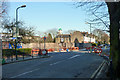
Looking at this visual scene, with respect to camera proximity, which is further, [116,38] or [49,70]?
[49,70]

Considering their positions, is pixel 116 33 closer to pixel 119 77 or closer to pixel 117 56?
pixel 117 56

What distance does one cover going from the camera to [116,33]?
22.1 ft

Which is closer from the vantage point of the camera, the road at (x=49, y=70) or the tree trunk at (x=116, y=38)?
the tree trunk at (x=116, y=38)

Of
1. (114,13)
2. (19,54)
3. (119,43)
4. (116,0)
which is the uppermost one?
(116,0)

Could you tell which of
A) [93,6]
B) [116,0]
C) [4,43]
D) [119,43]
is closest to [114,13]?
[116,0]

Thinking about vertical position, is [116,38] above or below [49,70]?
above

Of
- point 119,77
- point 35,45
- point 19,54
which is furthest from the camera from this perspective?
point 35,45

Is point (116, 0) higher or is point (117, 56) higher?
point (116, 0)

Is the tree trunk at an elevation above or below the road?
above

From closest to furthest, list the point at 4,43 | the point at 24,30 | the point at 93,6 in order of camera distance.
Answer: the point at 93,6
the point at 4,43
the point at 24,30

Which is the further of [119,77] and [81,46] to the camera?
[81,46]

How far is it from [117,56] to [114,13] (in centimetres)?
180

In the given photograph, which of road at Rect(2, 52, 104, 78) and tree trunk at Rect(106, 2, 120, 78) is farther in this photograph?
road at Rect(2, 52, 104, 78)

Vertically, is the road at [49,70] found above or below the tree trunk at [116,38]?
below
